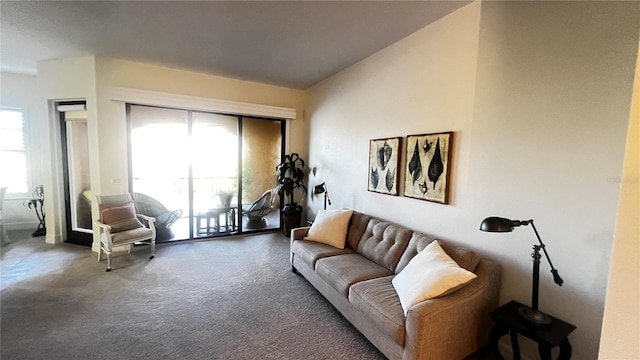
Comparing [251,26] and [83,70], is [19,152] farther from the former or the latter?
[251,26]

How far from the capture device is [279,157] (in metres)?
5.40

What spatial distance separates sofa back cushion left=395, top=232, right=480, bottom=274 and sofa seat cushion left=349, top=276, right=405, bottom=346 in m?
0.29

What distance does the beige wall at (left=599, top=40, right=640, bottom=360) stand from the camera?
0.57 m

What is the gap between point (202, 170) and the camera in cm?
473

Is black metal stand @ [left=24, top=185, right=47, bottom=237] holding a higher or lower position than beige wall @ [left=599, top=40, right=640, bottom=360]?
lower

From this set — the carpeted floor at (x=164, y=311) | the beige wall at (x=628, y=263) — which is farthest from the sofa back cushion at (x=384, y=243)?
the beige wall at (x=628, y=263)

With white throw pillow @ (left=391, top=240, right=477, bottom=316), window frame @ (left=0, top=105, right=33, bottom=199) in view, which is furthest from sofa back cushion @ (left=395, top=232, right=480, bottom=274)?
window frame @ (left=0, top=105, right=33, bottom=199)

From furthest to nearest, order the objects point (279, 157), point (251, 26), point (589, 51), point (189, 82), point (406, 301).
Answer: point (279, 157)
point (189, 82)
point (251, 26)
point (406, 301)
point (589, 51)

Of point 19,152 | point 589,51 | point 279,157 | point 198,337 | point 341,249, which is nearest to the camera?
point 589,51

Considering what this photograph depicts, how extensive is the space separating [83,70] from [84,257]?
2749 mm

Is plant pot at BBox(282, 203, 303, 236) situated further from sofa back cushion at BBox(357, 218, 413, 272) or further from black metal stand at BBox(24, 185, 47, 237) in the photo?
black metal stand at BBox(24, 185, 47, 237)

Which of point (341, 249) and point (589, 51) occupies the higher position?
point (589, 51)

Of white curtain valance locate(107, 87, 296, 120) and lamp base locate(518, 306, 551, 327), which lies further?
white curtain valance locate(107, 87, 296, 120)

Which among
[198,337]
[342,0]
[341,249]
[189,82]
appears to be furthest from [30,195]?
[342,0]
